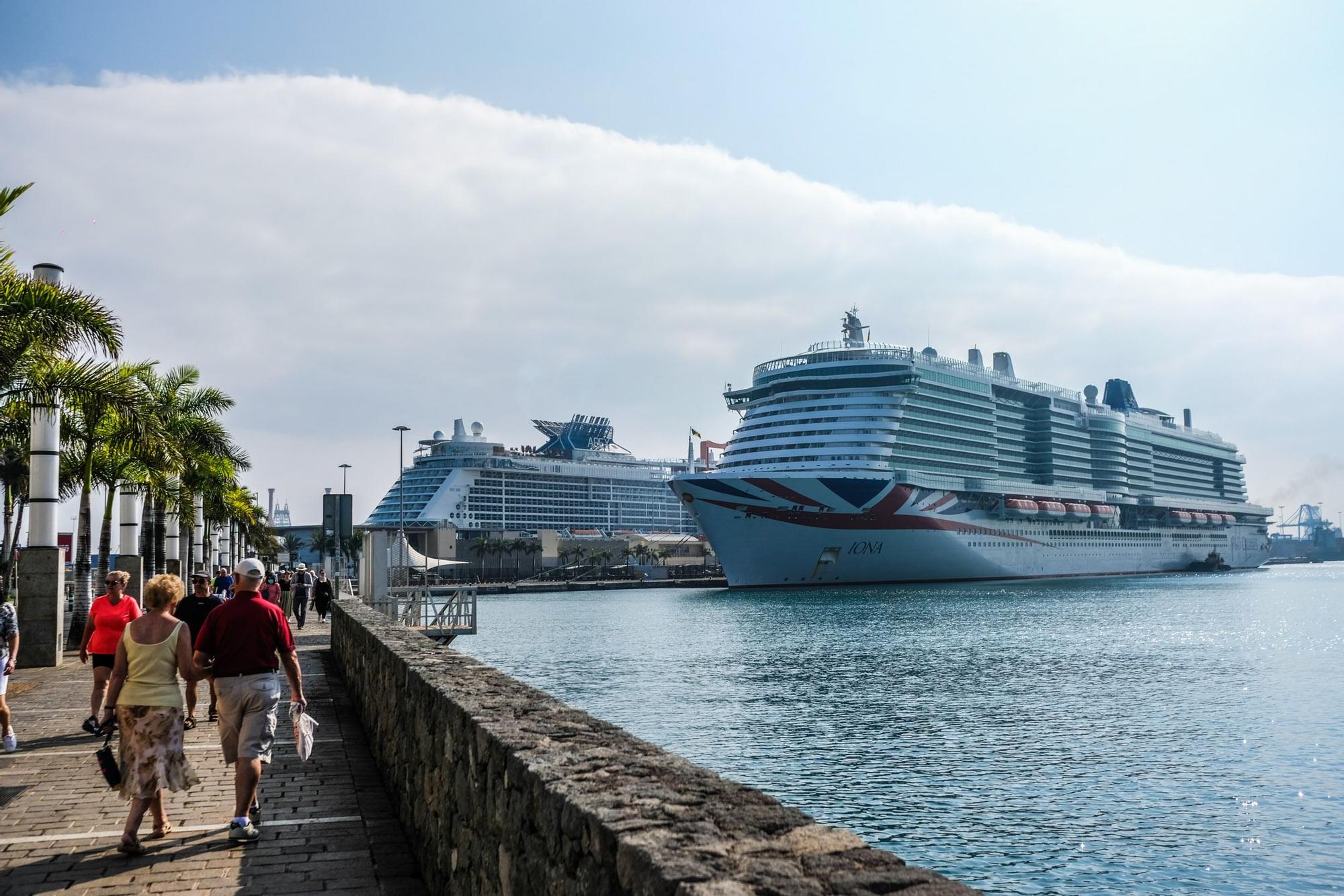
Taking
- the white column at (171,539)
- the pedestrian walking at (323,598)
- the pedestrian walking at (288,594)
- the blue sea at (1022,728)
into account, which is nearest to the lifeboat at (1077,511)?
the blue sea at (1022,728)

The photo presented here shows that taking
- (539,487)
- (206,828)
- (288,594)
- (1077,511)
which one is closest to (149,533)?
(288,594)

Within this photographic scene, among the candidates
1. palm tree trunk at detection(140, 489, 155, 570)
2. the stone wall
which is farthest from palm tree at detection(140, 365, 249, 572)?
the stone wall

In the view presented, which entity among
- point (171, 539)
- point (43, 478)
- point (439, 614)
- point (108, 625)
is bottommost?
point (439, 614)

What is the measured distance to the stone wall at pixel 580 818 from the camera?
268cm

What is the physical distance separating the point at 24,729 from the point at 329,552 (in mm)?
140185

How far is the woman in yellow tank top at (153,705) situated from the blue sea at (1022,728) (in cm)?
784

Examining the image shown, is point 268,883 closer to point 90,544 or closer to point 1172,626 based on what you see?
point 90,544

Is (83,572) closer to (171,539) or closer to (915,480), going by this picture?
(171,539)

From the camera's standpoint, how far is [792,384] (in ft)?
241

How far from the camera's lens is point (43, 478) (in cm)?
1778

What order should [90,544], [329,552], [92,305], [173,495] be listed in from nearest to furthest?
[92,305] → [90,544] → [173,495] → [329,552]

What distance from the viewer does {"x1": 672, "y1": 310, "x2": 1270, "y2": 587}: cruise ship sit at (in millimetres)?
65938

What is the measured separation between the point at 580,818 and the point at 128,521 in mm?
26048

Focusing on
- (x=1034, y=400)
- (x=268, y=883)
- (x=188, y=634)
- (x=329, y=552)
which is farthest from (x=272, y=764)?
(x=329, y=552)
